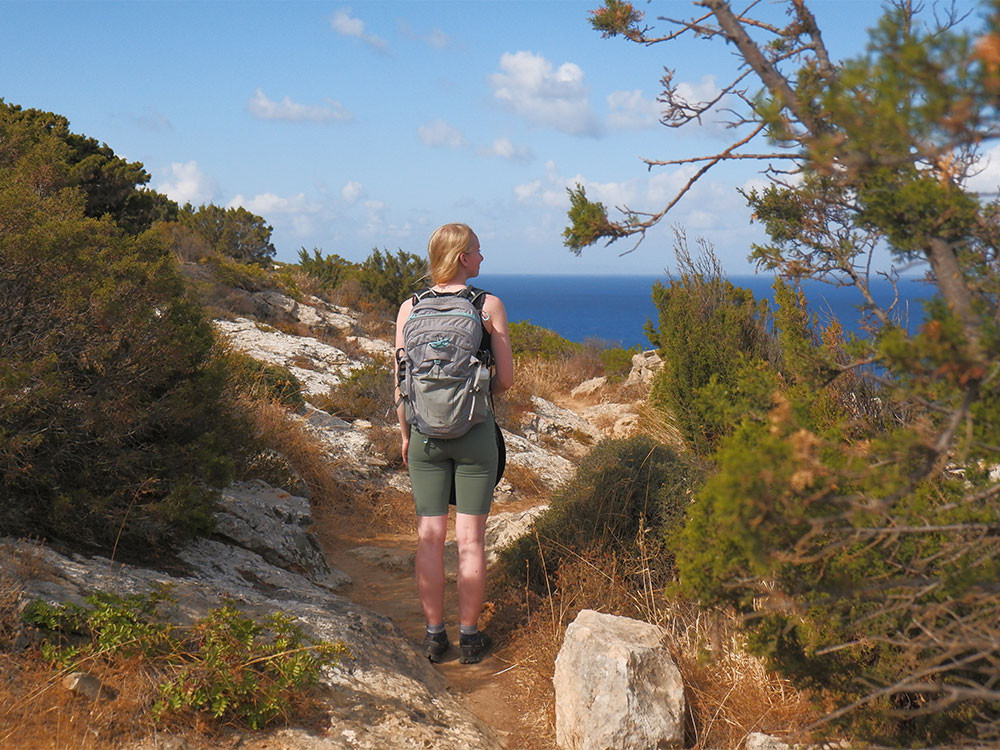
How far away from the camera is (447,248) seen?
148 inches

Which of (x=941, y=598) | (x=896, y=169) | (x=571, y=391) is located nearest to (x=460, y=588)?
(x=941, y=598)

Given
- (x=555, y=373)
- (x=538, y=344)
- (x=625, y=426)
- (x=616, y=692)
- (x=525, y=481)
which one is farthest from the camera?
(x=538, y=344)

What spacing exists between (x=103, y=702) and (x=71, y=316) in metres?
1.94

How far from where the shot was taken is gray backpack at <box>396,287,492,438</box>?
140 inches

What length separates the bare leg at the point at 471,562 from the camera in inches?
153

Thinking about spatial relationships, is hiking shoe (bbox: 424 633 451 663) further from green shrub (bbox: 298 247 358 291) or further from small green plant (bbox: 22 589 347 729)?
green shrub (bbox: 298 247 358 291)

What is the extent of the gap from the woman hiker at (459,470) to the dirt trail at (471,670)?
0.42ft

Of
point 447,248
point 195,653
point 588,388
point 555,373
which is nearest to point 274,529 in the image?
point 195,653

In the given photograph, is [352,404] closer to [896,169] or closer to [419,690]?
[419,690]

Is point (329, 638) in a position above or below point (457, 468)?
below

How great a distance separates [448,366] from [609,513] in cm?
173

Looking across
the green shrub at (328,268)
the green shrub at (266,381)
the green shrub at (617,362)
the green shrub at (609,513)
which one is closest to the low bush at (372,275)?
the green shrub at (328,268)

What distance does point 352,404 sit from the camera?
376 inches

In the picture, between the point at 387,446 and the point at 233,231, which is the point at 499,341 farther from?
the point at 233,231
